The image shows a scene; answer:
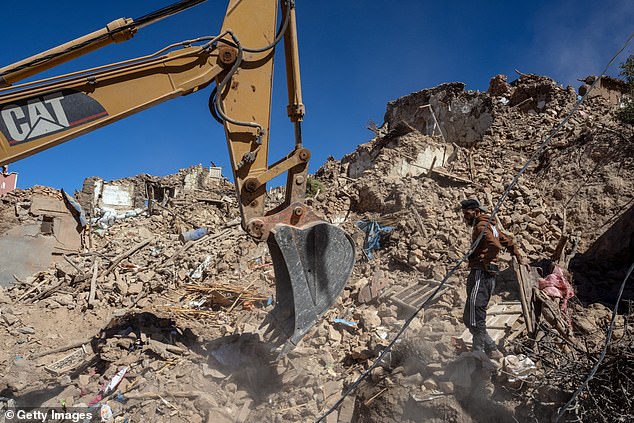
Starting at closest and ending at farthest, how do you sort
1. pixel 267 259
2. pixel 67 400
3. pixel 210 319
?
pixel 67 400, pixel 210 319, pixel 267 259

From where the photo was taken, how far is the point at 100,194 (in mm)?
21219

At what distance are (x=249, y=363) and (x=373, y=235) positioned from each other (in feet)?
17.3

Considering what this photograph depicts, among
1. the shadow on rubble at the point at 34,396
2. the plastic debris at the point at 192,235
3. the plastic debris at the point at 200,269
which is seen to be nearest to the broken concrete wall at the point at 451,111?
the plastic debris at the point at 192,235

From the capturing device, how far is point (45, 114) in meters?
2.93

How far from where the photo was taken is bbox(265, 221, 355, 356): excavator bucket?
3.47 m

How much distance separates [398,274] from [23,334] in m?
6.92

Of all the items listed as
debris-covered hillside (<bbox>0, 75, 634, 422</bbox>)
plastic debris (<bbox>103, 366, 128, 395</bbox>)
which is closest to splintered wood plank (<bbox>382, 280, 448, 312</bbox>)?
debris-covered hillside (<bbox>0, 75, 634, 422</bbox>)

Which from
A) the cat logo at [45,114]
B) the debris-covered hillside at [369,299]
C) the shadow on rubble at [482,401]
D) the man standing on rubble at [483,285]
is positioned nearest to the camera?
the cat logo at [45,114]

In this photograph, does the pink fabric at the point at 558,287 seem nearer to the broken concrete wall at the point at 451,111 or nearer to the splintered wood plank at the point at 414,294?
the splintered wood plank at the point at 414,294

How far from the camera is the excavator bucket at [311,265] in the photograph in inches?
137

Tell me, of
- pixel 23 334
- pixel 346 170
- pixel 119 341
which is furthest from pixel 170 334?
pixel 346 170

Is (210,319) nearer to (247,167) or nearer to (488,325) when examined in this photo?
(247,167)

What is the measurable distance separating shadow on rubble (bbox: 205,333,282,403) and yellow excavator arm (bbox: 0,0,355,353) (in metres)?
0.44

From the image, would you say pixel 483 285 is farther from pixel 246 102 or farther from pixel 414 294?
pixel 246 102
